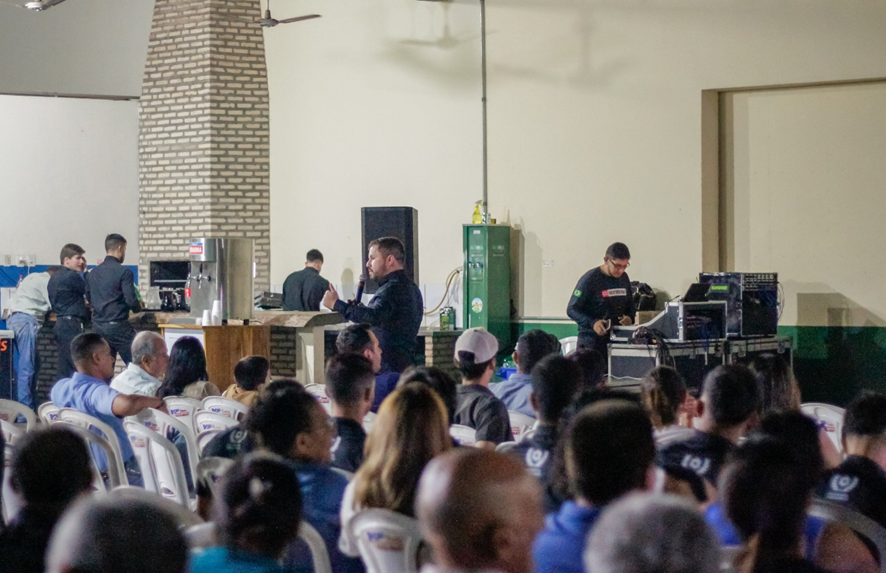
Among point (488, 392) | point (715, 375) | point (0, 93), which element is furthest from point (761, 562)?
point (0, 93)

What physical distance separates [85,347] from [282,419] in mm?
2361

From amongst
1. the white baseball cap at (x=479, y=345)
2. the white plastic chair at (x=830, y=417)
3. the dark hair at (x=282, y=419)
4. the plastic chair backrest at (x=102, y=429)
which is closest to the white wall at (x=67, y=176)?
the plastic chair backrest at (x=102, y=429)

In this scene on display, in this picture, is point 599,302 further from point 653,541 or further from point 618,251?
point 653,541

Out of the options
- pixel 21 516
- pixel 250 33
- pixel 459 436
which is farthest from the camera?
pixel 250 33

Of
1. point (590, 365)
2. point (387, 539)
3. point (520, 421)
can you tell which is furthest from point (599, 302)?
point (387, 539)

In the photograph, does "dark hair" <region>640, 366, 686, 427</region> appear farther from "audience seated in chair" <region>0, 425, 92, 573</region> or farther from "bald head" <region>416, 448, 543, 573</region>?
"bald head" <region>416, 448, 543, 573</region>

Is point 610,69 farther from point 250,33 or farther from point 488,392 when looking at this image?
point 488,392

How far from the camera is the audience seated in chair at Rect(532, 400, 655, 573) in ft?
7.40

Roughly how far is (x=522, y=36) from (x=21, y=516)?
9.36 meters

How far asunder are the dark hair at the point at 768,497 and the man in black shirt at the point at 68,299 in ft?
30.3

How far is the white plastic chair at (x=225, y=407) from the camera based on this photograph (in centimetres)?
493

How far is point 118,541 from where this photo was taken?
1.54m

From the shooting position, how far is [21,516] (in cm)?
236

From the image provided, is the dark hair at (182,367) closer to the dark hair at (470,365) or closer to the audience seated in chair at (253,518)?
the dark hair at (470,365)
